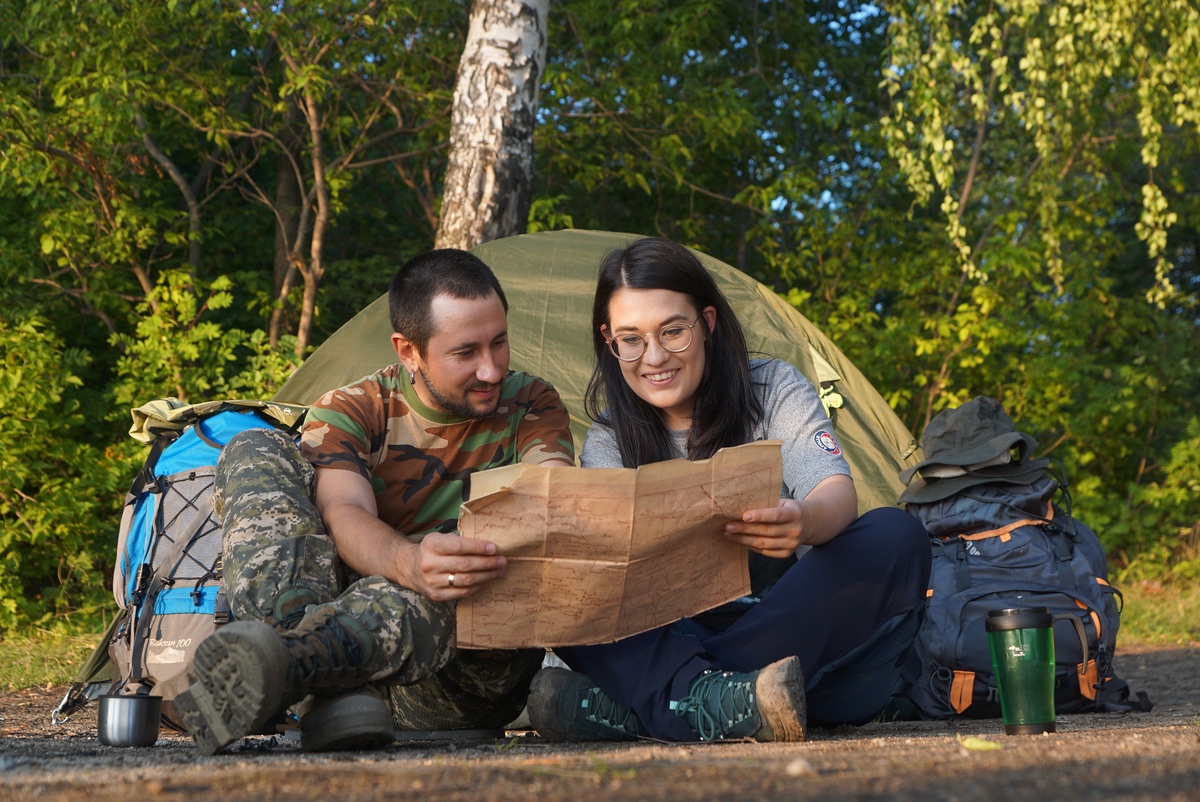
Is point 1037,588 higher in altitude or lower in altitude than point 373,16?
lower

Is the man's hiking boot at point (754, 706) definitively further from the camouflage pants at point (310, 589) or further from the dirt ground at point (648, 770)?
the camouflage pants at point (310, 589)

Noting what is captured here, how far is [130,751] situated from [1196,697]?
10.2 feet

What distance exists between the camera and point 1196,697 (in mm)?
3641

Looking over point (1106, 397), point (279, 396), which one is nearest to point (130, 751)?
point (279, 396)

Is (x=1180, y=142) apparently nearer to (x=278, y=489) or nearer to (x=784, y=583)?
(x=784, y=583)

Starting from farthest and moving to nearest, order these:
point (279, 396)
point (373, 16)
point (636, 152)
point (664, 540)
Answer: point (636, 152), point (373, 16), point (279, 396), point (664, 540)

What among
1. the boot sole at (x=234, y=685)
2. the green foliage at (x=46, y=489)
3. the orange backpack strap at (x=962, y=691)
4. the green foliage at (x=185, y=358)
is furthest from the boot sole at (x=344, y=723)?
the green foliage at (x=185, y=358)

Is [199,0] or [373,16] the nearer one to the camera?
[199,0]

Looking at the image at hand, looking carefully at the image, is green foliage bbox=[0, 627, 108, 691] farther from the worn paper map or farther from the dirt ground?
the worn paper map

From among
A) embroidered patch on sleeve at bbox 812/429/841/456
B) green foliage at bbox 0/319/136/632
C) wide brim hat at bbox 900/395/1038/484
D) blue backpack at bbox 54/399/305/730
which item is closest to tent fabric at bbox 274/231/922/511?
wide brim hat at bbox 900/395/1038/484

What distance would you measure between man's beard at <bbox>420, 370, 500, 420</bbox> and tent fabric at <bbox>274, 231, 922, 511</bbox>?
126cm

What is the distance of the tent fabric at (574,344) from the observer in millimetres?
4152

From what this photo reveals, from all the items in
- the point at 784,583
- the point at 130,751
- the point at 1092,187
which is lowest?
the point at 130,751

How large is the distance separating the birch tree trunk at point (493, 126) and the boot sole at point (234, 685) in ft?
10.4
